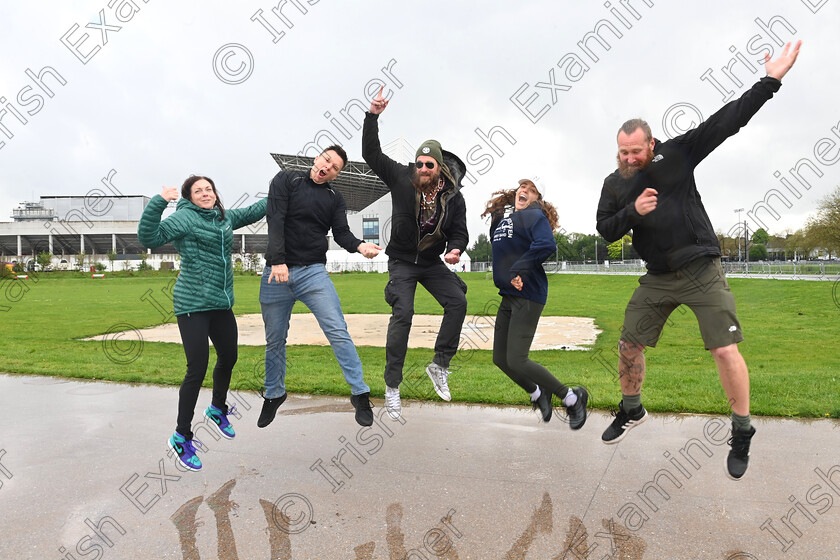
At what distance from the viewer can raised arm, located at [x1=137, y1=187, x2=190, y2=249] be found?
14.7 ft

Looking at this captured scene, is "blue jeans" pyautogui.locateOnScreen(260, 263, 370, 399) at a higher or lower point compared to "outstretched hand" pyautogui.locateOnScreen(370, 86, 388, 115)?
lower

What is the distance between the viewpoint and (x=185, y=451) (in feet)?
14.5

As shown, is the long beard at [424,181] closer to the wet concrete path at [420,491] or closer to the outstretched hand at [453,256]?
the outstretched hand at [453,256]

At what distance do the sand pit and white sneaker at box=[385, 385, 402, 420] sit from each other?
7.38 metres

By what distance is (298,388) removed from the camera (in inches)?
294

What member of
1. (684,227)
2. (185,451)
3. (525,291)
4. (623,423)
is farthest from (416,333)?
(684,227)

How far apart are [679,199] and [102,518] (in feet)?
13.5

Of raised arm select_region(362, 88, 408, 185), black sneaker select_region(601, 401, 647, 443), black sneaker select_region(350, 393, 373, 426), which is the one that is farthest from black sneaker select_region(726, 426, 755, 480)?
raised arm select_region(362, 88, 408, 185)

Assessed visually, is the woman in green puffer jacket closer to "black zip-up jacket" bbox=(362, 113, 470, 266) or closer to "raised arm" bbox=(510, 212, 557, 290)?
"black zip-up jacket" bbox=(362, 113, 470, 266)

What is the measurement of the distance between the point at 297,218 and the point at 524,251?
6.18ft

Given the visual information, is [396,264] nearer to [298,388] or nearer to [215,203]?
[215,203]

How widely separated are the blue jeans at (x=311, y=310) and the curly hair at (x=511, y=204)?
161 cm

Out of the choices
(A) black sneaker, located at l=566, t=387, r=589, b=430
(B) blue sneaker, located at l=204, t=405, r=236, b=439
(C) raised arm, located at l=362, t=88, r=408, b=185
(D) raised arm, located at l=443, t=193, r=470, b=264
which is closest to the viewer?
(A) black sneaker, located at l=566, t=387, r=589, b=430

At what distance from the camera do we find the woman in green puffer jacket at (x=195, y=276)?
452cm
